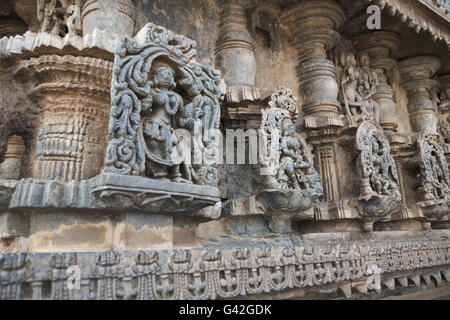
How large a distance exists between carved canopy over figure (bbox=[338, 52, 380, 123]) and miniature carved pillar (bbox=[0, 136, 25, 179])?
13.2 ft

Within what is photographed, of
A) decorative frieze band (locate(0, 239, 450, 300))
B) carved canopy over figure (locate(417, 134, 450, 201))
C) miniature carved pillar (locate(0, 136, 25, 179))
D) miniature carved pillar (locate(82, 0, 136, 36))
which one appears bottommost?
decorative frieze band (locate(0, 239, 450, 300))

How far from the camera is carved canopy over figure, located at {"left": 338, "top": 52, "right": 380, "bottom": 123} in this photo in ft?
16.5

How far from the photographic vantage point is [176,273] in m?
2.13

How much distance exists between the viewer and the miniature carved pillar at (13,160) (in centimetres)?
248

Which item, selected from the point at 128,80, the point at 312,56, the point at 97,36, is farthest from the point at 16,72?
the point at 312,56

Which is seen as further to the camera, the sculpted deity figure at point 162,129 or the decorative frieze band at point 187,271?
the sculpted deity figure at point 162,129

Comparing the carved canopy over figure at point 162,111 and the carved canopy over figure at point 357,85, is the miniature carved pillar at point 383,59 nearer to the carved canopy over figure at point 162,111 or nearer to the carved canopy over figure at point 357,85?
the carved canopy over figure at point 357,85

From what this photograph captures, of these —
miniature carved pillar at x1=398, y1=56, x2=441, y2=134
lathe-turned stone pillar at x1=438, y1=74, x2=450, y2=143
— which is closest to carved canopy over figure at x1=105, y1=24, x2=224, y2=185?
miniature carved pillar at x1=398, y1=56, x2=441, y2=134

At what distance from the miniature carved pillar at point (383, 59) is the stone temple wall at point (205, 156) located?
32 mm

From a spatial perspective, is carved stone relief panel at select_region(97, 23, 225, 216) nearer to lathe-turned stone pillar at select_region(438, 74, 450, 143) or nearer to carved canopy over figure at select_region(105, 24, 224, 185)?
carved canopy over figure at select_region(105, 24, 224, 185)

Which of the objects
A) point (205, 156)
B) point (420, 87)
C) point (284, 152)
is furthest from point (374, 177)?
point (420, 87)

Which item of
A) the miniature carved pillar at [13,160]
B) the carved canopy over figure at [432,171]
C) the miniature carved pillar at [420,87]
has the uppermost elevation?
the miniature carved pillar at [420,87]

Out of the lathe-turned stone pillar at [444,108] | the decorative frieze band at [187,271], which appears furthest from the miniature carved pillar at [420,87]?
the decorative frieze band at [187,271]

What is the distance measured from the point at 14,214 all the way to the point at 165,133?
116 centimetres
